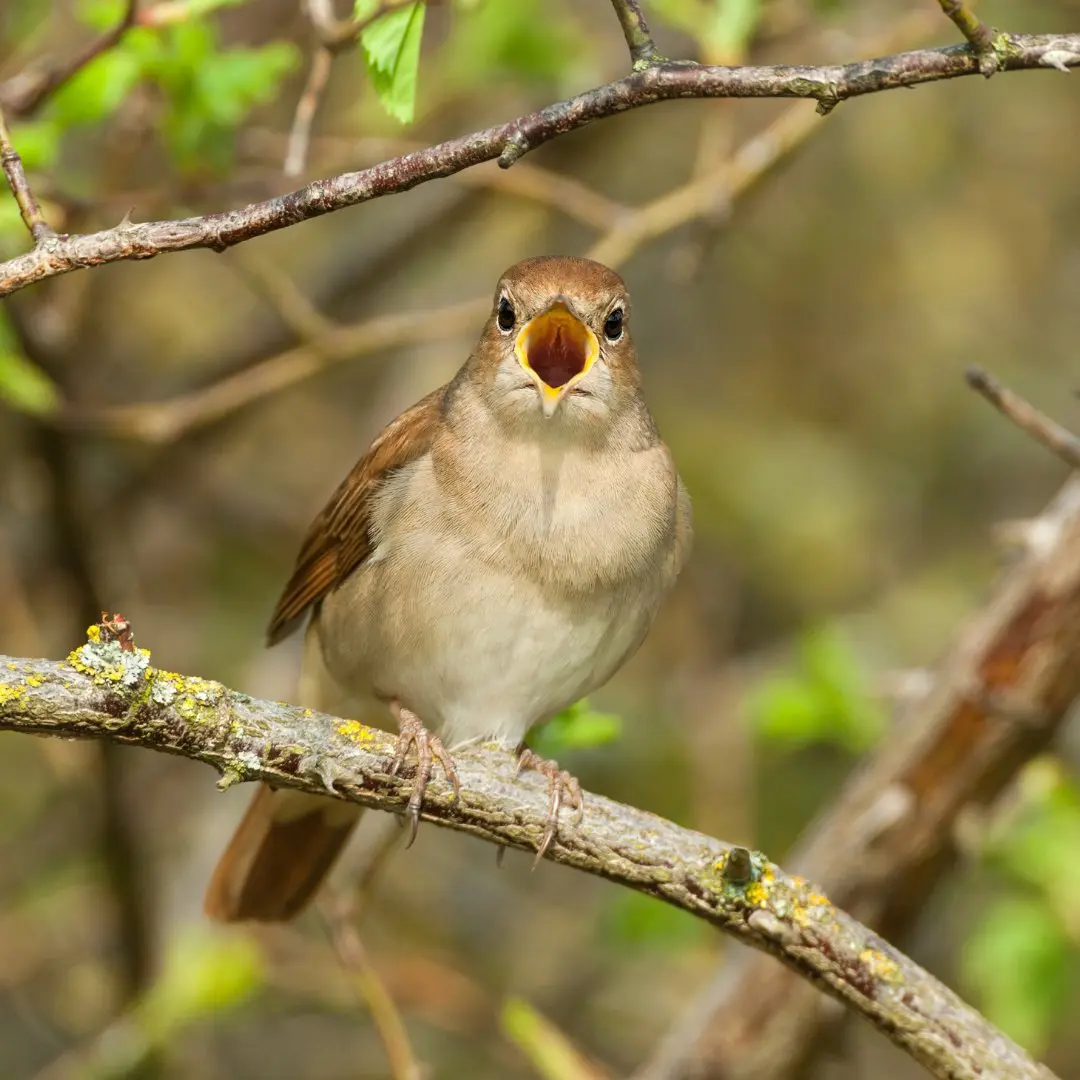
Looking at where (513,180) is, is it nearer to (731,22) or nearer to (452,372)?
(731,22)

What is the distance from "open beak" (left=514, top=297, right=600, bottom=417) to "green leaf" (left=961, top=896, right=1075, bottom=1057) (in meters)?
1.97

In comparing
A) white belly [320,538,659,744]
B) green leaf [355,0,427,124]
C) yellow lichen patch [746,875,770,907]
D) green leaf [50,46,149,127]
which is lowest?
yellow lichen patch [746,875,770,907]

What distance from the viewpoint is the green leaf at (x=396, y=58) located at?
8.70ft

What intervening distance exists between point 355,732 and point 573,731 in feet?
2.98

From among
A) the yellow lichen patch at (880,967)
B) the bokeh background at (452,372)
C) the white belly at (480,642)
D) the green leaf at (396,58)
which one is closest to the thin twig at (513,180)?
the bokeh background at (452,372)

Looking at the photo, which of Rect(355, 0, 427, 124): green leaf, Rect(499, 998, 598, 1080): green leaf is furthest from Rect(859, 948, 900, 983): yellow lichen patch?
Rect(355, 0, 427, 124): green leaf

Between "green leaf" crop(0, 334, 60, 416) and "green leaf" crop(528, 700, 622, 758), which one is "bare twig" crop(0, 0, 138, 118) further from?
"green leaf" crop(528, 700, 622, 758)

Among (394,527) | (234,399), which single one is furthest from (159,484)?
(394,527)

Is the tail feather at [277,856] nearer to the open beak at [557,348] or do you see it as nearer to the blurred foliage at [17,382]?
the blurred foliage at [17,382]

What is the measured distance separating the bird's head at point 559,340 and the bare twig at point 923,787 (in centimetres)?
124

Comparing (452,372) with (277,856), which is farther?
(452,372)

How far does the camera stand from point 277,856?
4246 millimetres

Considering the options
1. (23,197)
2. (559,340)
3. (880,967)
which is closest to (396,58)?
(23,197)

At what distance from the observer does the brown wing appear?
386 cm
